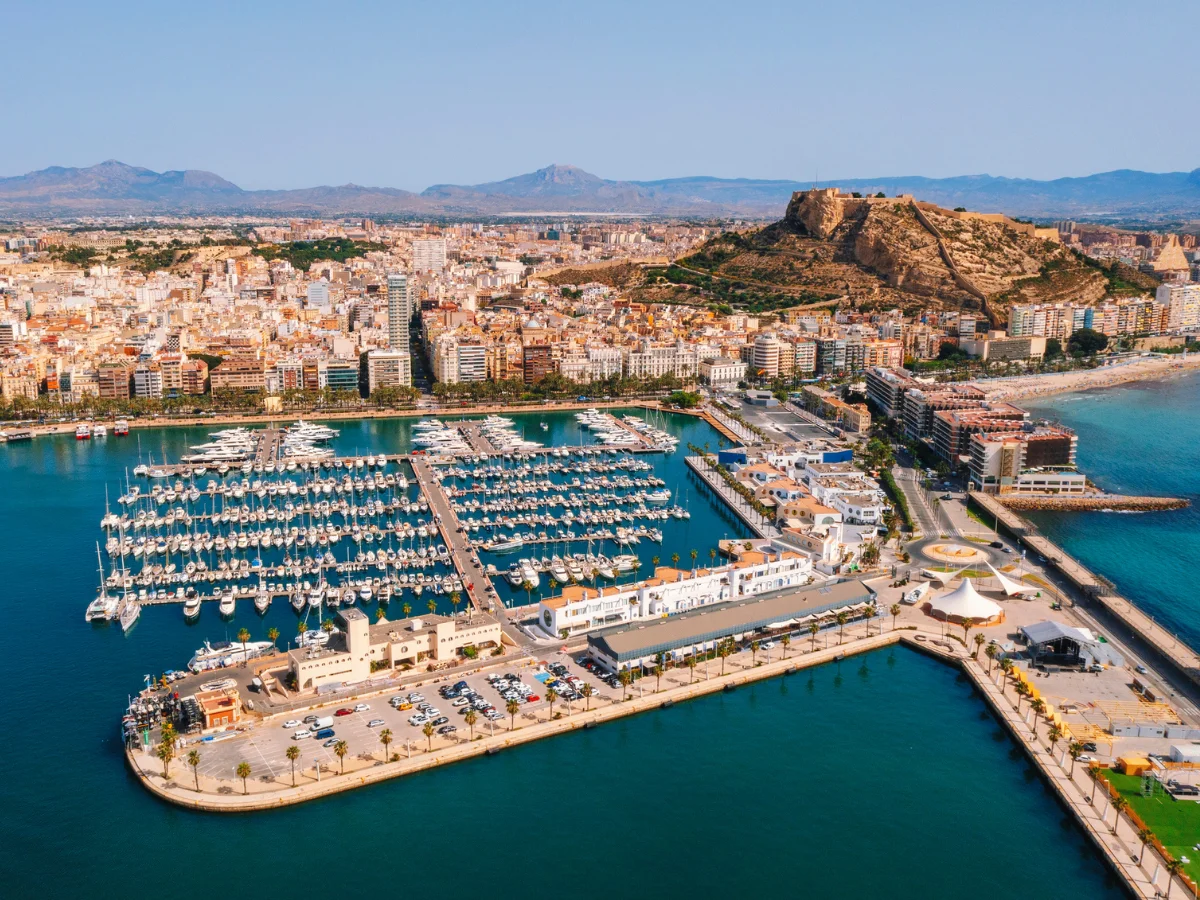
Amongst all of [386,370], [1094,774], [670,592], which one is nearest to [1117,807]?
[1094,774]

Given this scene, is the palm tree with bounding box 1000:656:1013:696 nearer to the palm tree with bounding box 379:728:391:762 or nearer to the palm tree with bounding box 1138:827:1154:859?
the palm tree with bounding box 1138:827:1154:859

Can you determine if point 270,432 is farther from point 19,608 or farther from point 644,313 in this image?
point 644,313

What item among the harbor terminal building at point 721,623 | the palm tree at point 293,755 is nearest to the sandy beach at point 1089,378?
the harbor terminal building at point 721,623

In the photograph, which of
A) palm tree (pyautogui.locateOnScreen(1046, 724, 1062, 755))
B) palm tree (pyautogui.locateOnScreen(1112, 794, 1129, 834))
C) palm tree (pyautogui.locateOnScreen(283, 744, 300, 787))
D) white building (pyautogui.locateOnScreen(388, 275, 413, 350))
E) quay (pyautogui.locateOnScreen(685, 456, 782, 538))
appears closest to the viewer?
palm tree (pyautogui.locateOnScreen(1112, 794, 1129, 834))

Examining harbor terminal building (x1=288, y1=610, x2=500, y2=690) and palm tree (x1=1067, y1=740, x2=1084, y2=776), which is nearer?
palm tree (x1=1067, y1=740, x2=1084, y2=776)

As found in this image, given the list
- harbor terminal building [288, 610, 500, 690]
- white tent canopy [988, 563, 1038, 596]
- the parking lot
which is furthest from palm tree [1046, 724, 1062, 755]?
harbor terminal building [288, 610, 500, 690]

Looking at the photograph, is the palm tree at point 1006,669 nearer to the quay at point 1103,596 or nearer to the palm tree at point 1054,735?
the palm tree at point 1054,735
